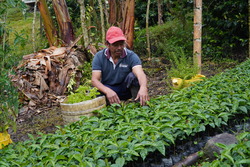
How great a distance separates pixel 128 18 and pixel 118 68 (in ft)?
10.2

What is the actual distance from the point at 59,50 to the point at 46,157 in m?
4.09

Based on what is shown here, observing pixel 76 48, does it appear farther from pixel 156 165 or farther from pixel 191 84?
pixel 156 165

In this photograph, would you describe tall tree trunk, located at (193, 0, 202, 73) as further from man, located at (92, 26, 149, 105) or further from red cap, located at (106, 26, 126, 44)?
red cap, located at (106, 26, 126, 44)

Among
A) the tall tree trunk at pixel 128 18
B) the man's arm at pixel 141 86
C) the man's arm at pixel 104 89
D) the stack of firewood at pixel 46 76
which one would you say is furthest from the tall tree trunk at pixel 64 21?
the man's arm at pixel 141 86

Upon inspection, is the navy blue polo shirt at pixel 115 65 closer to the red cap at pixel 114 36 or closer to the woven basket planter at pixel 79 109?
the red cap at pixel 114 36

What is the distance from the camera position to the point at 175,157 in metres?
2.90

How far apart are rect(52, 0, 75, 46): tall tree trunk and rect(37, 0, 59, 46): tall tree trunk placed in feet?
0.61

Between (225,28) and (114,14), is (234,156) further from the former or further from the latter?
(225,28)

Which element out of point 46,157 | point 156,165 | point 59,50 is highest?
point 59,50

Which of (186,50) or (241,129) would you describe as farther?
(186,50)

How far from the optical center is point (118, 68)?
4.12 m

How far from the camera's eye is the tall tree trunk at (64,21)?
22.0 feet

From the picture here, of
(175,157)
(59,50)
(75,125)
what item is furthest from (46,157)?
(59,50)

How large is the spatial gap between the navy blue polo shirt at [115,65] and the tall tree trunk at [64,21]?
9.75ft
